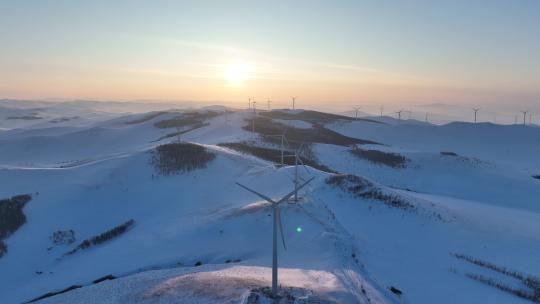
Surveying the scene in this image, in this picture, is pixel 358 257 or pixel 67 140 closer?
pixel 358 257

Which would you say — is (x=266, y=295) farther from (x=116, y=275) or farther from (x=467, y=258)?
(x=467, y=258)

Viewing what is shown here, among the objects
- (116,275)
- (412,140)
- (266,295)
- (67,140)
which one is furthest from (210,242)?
(412,140)

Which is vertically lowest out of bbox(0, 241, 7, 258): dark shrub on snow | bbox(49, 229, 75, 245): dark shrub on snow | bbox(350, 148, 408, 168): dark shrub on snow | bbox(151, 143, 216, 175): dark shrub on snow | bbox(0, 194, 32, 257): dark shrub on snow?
bbox(0, 241, 7, 258): dark shrub on snow

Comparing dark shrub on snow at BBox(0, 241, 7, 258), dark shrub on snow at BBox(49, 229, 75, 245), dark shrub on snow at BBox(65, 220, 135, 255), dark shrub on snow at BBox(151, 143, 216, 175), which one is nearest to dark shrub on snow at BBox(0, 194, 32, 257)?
dark shrub on snow at BBox(0, 241, 7, 258)

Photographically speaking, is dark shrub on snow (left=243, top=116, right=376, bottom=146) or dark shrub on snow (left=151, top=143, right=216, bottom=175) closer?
dark shrub on snow (left=151, top=143, right=216, bottom=175)

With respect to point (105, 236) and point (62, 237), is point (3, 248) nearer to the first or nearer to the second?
point (62, 237)

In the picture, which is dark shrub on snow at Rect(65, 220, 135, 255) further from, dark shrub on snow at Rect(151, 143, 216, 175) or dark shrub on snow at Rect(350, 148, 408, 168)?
dark shrub on snow at Rect(350, 148, 408, 168)

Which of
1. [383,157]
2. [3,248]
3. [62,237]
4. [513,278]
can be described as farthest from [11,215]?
[383,157]
